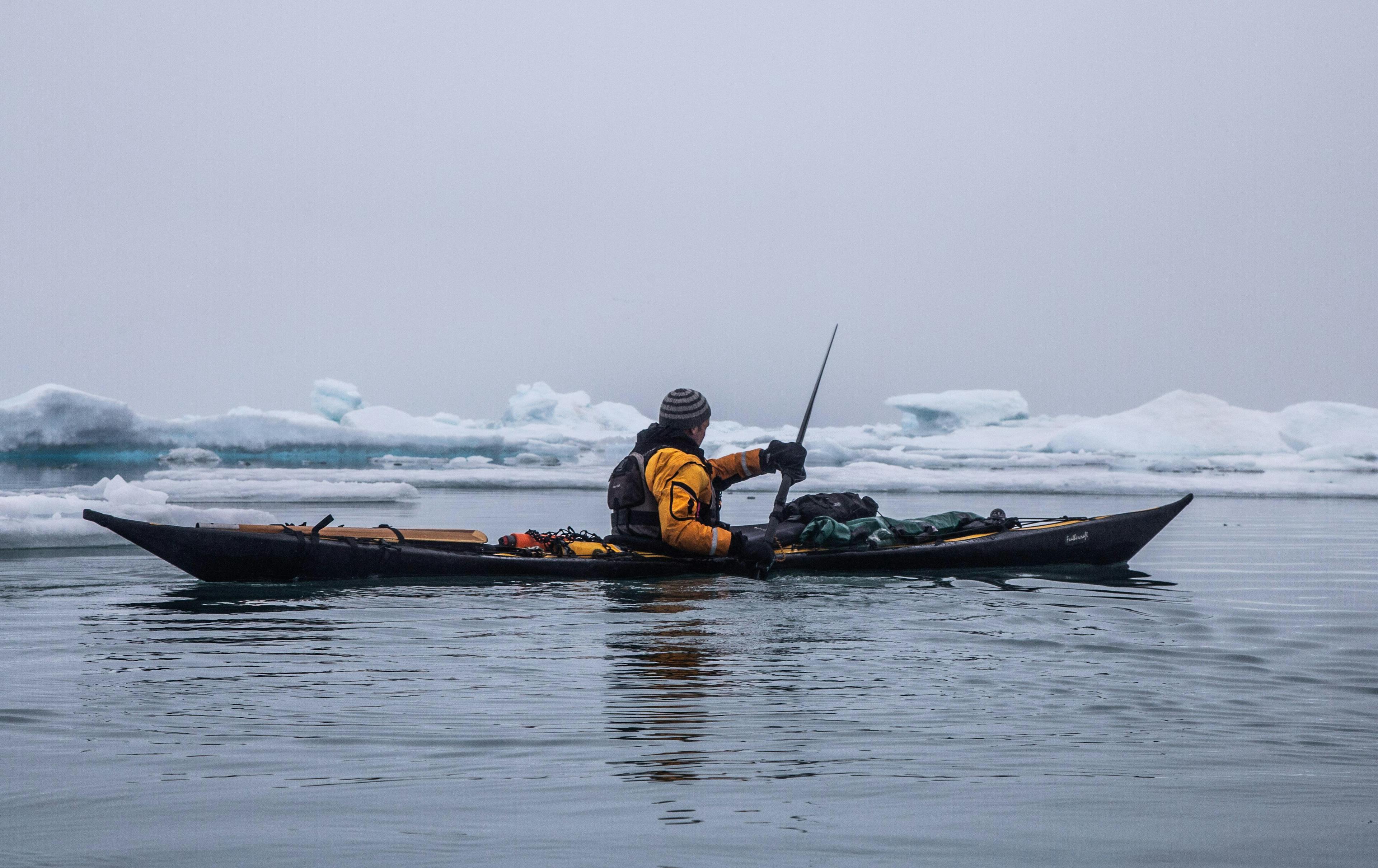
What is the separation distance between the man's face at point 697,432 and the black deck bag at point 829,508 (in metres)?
1.11

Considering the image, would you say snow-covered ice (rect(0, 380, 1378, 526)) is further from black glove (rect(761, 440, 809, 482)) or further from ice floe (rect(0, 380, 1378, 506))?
black glove (rect(761, 440, 809, 482))

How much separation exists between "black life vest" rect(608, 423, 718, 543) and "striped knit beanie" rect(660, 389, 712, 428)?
0.17ft

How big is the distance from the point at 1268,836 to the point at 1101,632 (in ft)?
9.18

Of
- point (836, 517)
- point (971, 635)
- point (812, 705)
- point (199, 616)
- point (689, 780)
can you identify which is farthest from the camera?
point (836, 517)

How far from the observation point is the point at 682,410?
6.38 meters

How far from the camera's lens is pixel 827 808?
7.97ft

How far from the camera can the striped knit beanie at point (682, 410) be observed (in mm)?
6371

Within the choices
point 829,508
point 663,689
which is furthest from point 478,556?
point 663,689

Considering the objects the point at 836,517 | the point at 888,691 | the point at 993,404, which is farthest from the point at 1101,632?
the point at 993,404

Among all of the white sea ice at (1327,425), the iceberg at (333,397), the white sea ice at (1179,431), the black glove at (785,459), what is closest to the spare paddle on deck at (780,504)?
the black glove at (785,459)

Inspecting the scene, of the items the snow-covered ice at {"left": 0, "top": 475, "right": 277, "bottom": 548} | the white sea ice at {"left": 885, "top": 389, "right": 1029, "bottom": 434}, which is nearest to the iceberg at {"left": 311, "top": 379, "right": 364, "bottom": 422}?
the white sea ice at {"left": 885, "top": 389, "right": 1029, "bottom": 434}

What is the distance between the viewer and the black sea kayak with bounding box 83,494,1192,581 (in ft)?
19.9

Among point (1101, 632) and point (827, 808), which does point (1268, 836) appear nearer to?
point (827, 808)

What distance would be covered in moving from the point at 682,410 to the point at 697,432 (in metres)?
0.17
